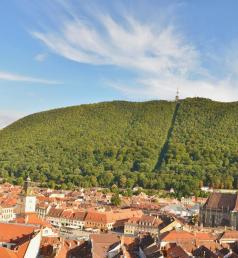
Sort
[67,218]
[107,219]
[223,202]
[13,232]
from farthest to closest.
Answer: [223,202]
[67,218]
[107,219]
[13,232]

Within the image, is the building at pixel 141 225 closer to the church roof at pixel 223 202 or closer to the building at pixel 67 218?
the building at pixel 67 218

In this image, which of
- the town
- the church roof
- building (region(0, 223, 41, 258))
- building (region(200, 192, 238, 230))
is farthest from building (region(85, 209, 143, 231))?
building (region(0, 223, 41, 258))

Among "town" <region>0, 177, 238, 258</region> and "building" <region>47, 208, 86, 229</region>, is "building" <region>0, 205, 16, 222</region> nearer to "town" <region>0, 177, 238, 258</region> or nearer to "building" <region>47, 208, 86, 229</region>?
"town" <region>0, 177, 238, 258</region>

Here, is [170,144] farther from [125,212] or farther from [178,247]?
[178,247]

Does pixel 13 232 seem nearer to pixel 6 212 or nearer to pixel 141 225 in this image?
pixel 141 225

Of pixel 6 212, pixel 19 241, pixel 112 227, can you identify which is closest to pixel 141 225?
pixel 112 227

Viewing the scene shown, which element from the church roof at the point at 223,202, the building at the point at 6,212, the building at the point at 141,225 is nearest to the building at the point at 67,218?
the building at the point at 6,212

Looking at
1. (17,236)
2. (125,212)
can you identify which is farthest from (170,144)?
(17,236)
